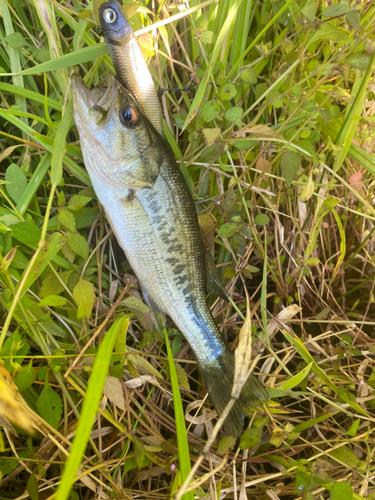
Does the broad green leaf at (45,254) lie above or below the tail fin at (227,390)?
above

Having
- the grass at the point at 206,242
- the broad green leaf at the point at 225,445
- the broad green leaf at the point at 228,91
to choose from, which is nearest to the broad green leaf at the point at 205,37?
the grass at the point at 206,242

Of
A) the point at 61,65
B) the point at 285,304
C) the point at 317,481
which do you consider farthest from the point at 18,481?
the point at 61,65

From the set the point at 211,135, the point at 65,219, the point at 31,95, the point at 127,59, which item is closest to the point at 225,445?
the point at 65,219

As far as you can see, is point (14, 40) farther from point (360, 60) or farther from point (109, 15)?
point (360, 60)

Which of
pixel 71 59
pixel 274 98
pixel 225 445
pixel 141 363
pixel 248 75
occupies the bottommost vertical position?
pixel 225 445

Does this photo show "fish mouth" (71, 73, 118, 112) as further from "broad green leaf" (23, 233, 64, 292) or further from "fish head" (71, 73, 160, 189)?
"broad green leaf" (23, 233, 64, 292)

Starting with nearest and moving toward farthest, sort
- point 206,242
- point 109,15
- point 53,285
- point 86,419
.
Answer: point 86,419 → point 109,15 → point 53,285 → point 206,242

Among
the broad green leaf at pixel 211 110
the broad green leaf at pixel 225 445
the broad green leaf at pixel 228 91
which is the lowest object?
the broad green leaf at pixel 225 445

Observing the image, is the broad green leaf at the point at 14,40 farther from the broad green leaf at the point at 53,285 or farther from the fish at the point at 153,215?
the broad green leaf at the point at 53,285

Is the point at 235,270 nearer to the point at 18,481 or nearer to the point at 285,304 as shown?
the point at 285,304
